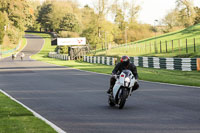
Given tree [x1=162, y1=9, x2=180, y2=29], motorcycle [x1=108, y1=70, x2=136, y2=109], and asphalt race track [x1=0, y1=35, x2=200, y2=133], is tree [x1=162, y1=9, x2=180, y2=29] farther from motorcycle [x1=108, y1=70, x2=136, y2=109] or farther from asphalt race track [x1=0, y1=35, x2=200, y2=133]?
motorcycle [x1=108, y1=70, x2=136, y2=109]

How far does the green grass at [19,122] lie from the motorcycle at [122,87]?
2.57 metres

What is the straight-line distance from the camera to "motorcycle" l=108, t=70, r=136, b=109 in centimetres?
1109

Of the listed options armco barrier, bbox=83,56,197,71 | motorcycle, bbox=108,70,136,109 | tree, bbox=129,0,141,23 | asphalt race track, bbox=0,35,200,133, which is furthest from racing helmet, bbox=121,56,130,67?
tree, bbox=129,0,141,23

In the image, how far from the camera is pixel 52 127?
27.4 feet

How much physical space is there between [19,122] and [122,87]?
11.4ft

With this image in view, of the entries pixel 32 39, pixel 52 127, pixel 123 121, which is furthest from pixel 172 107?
pixel 32 39

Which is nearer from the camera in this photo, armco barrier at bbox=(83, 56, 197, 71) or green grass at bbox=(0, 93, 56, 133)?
green grass at bbox=(0, 93, 56, 133)

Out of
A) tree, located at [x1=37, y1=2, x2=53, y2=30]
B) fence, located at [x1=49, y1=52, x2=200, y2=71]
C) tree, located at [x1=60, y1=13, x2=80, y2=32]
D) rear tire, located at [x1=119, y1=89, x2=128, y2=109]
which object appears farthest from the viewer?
tree, located at [x1=37, y1=2, x2=53, y2=30]

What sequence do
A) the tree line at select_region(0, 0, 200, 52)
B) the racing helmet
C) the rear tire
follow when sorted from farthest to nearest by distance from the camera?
the tree line at select_region(0, 0, 200, 52) → the racing helmet → the rear tire

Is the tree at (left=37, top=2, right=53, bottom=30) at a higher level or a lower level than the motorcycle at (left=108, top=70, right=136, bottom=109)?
higher

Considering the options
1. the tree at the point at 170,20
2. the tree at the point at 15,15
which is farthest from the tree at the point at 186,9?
the tree at the point at 15,15

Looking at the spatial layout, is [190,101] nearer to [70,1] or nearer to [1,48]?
[1,48]

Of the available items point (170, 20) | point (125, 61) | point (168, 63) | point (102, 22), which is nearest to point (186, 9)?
point (102, 22)

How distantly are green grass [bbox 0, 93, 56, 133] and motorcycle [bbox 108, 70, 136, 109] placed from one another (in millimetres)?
2569
